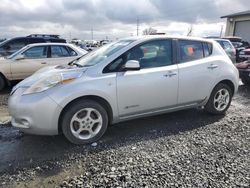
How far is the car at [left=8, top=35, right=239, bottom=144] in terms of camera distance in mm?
3525

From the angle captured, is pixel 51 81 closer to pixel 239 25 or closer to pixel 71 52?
pixel 71 52

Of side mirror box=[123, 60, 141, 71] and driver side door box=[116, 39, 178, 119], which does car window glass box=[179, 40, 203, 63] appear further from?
side mirror box=[123, 60, 141, 71]

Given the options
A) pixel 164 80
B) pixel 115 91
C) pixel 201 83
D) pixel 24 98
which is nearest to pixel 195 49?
pixel 201 83

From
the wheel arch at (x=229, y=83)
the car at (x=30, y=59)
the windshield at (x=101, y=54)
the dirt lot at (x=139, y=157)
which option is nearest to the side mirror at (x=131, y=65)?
the windshield at (x=101, y=54)

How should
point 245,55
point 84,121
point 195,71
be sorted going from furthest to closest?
point 245,55 → point 195,71 → point 84,121

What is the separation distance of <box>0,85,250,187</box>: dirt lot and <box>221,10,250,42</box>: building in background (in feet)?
80.5

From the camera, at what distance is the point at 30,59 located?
7.86 meters

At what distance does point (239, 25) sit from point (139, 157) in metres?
28.2

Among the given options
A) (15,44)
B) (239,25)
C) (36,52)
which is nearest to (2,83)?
(36,52)

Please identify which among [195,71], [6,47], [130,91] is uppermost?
[6,47]

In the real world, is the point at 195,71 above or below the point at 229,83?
above

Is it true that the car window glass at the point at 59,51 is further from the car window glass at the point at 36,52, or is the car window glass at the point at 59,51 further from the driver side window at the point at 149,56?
the driver side window at the point at 149,56

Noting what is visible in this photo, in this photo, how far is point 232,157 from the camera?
3410mm

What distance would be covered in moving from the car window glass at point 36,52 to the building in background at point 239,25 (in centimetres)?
2320
